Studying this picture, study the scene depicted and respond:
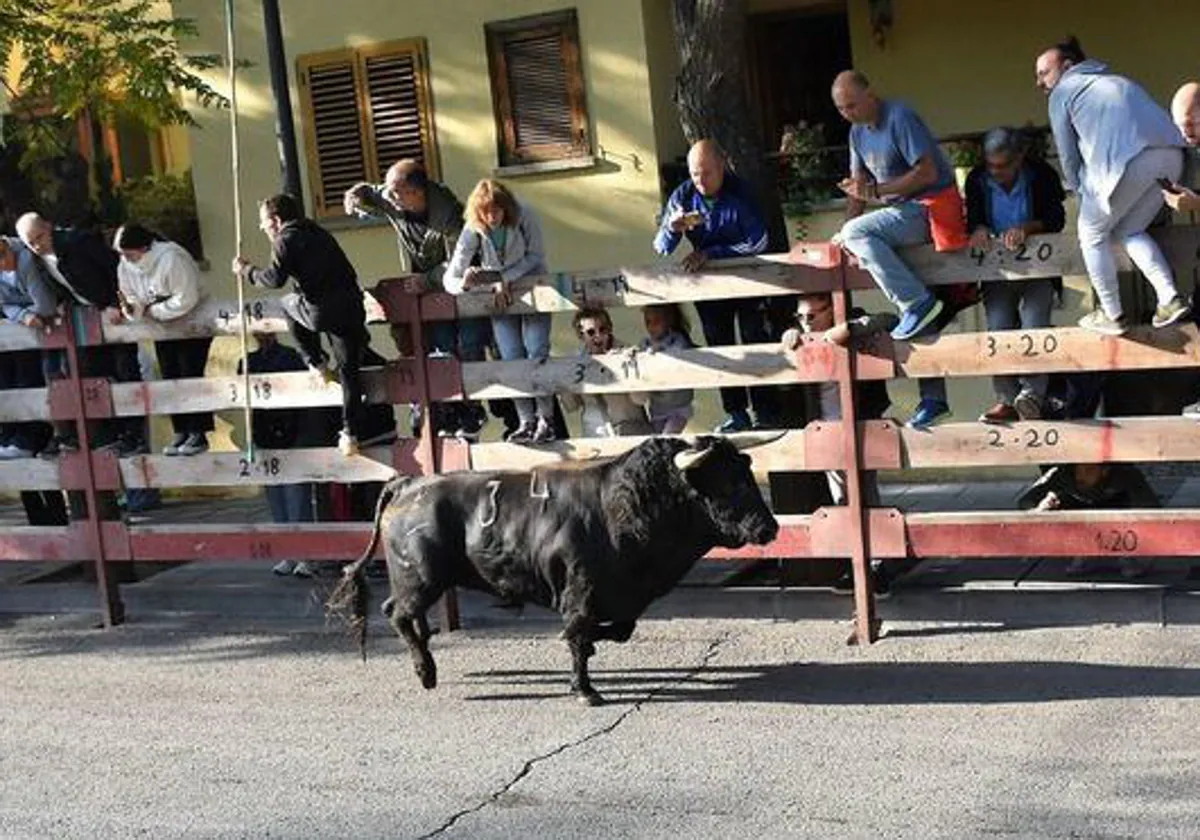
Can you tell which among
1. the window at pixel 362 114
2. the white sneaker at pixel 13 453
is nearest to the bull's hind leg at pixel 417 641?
the white sneaker at pixel 13 453

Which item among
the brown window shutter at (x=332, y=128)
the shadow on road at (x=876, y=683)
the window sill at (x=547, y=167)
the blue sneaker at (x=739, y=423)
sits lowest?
the shadow on road at (x=876, y=683)

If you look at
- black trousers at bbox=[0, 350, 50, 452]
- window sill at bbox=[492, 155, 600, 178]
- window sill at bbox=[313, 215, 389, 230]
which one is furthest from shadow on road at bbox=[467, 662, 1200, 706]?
window sill at bbox=[313, 215, 389, 230]

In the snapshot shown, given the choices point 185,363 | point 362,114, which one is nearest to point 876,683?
point 185,363

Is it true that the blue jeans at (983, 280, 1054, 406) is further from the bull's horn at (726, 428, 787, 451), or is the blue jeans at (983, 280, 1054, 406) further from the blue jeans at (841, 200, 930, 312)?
the bull's horn at (726, 428, 787, 451)

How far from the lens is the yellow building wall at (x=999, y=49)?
1333 centimetres

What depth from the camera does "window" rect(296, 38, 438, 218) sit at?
14.6 m

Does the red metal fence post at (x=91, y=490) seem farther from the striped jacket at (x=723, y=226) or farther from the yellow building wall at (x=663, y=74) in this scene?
the yellow building wall at (x=663, y=74)

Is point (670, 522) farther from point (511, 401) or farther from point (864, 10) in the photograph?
point (864, 10)

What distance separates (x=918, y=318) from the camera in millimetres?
8484

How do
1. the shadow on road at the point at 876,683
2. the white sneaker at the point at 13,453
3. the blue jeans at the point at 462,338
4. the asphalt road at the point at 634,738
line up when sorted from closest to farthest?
the asphalt road at the point at 634,738 → the shadow on road at the point at 876,683 → the blue jeans at the point at 462,338 → the white sneaker at the point at 13,453

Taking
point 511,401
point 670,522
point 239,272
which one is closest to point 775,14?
point 511,401

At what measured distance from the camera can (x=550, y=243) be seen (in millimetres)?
14383

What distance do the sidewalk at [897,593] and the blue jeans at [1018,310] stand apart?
1.06 metres

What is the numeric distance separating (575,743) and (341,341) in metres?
2.88
